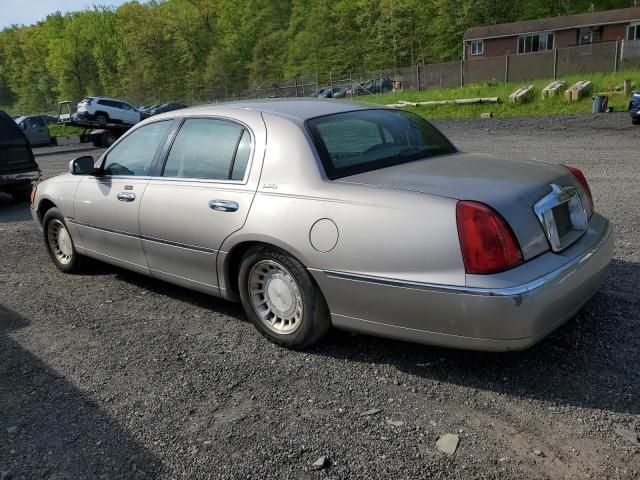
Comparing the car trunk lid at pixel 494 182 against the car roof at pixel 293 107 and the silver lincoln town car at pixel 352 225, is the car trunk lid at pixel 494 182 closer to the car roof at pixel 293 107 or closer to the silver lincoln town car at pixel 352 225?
the silver lincoln town car at pixel 352 225

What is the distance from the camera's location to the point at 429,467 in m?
2.53

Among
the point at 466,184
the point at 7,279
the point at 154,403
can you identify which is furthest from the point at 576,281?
the point at 7,279

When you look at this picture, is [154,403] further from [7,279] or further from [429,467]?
[7,279]

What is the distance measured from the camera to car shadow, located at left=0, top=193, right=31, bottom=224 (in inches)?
373

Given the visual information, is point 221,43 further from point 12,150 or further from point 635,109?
point 12,150

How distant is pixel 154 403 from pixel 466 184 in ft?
7.14

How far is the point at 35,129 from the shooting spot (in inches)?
1173

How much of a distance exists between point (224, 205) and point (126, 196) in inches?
48.9

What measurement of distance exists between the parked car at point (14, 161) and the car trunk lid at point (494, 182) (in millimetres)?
9531

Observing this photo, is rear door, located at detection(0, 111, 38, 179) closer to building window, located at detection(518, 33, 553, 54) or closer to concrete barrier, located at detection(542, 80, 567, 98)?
concrete barrier, located at detection(542, 80, 567, 98)

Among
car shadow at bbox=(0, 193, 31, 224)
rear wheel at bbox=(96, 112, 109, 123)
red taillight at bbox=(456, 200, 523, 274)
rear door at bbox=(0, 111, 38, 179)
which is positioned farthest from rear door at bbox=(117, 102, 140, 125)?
red taillight at bbox=(456, 200, 523, 274)

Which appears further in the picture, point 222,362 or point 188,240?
point 188,240

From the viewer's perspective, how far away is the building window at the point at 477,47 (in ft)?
160

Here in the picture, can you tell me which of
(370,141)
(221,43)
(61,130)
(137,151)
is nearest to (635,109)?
(370,141)
